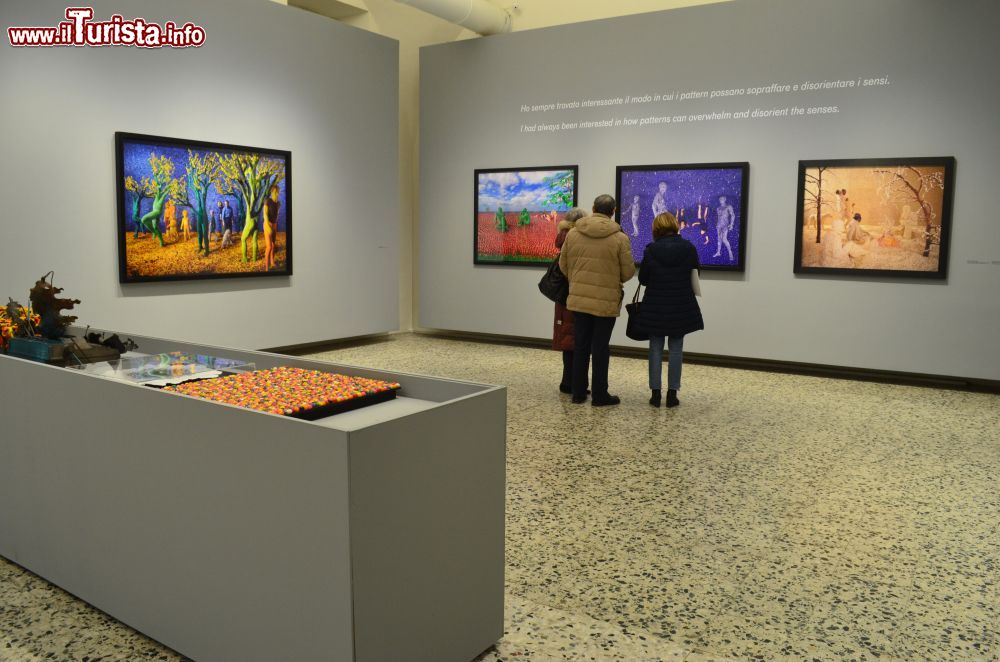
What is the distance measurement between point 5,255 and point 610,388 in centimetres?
635

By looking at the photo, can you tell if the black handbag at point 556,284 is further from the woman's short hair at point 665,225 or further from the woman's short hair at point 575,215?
the woman's short hair at point 665,225

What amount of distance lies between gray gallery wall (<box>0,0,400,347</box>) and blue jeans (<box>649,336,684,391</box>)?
17.2ft

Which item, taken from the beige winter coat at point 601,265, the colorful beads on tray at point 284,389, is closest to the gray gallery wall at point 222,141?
the beige winter coat at point 601,265

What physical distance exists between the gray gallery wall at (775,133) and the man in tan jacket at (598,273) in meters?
3.11

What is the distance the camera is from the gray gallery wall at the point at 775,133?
347 inches

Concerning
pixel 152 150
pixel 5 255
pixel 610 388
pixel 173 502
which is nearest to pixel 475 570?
pixel 173 502

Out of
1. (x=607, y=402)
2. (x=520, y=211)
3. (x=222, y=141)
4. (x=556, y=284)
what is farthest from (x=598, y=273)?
(x=222, y=141)

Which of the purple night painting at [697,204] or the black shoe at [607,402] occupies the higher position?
the purple night painting at [697,204]

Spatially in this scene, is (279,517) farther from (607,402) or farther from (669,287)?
(669,287)

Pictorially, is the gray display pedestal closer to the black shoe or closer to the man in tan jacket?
the man in tan jacket

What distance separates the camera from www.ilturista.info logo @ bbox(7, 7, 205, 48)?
7.83 meters

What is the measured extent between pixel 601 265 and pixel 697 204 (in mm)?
3234

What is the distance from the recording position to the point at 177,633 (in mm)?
3197

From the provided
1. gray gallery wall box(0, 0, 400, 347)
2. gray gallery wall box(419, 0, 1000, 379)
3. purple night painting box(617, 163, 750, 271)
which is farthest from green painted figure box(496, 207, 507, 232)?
purple night painting box(617, 163, 750, 271)
